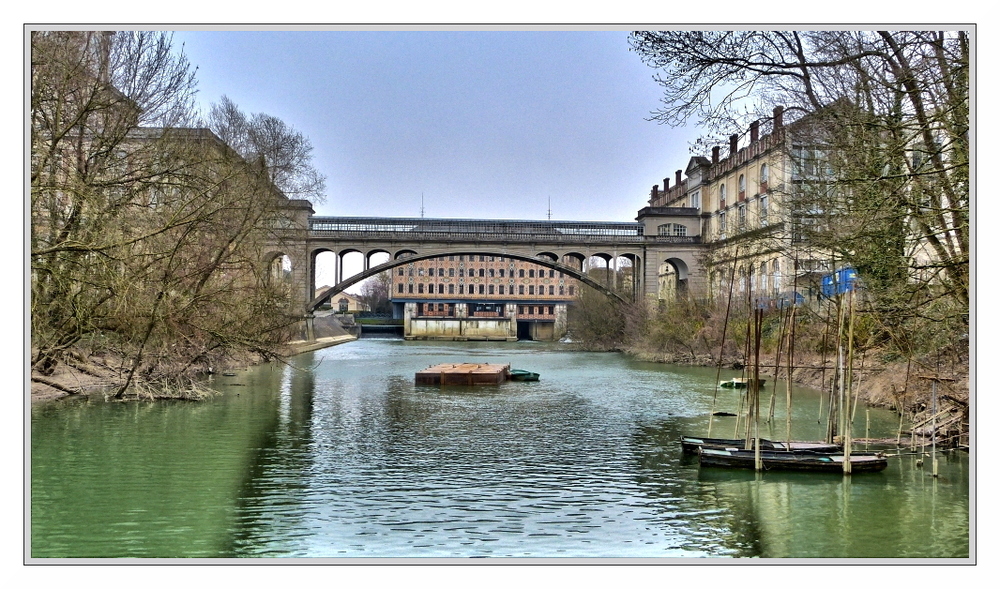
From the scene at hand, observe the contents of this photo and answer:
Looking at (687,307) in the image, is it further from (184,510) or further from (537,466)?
(184,510)

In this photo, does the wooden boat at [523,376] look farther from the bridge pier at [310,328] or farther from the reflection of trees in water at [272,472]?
the bridge pier at [310,328]

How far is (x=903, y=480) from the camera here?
891 centimetres

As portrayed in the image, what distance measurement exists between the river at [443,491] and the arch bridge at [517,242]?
28.1 m

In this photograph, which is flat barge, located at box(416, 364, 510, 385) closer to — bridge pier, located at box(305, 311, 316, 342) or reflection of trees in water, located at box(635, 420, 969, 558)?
reflection of trees in water, located at box(635, 420, 969, 558)

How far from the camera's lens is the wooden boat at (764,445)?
9.82 meters

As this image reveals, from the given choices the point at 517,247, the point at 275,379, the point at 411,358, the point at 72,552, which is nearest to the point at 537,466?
the point at 72,552

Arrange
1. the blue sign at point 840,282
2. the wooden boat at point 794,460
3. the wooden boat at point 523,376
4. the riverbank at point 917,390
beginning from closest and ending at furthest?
the wooden boat at point 794,460 → the riverbank at point 917,390 → the blue sign at point 840,282 → the wooden boat at point 523,376

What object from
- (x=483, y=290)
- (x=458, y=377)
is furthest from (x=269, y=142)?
(x=483, y=290)

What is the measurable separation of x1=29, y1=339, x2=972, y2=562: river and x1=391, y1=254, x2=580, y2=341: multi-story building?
57.4 m

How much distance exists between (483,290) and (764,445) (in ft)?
211

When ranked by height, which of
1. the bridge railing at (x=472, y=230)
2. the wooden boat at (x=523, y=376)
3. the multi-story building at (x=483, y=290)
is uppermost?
the bridge railing at (x=472, y=230)

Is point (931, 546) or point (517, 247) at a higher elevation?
point (517, 247)

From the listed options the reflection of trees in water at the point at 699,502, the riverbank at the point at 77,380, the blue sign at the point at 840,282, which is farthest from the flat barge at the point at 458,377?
the reflection of trees in water at the point at 699,502

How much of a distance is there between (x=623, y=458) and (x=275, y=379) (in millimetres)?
12398
